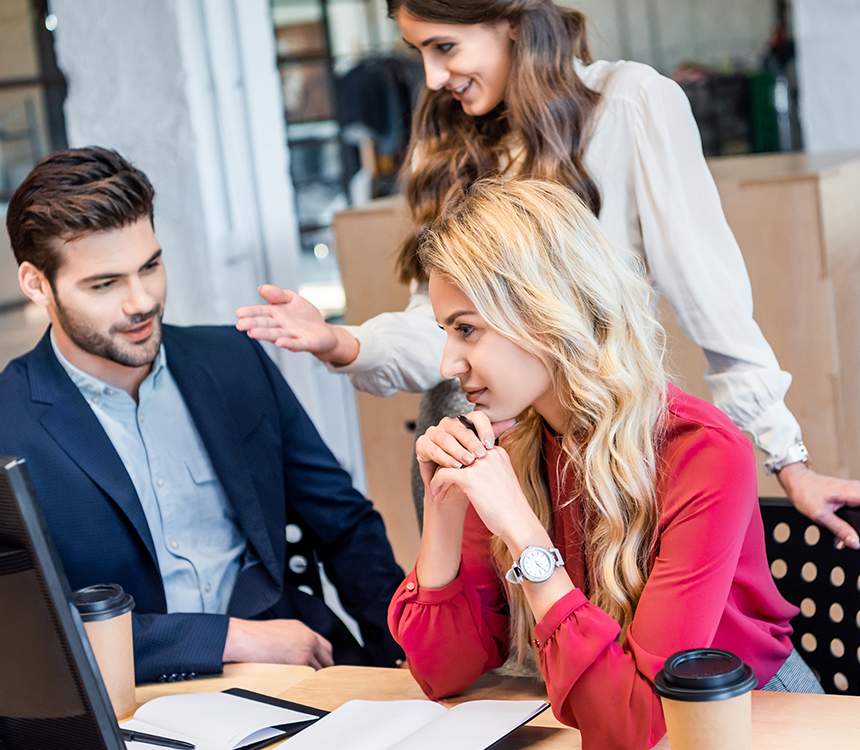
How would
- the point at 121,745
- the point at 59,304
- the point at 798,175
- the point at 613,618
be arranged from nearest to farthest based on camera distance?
the point at 121,745, the point at 613,618, the point at 59,304, the point at 798,175

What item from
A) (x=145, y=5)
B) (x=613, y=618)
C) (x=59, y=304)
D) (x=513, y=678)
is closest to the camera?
(x=613, y=618)

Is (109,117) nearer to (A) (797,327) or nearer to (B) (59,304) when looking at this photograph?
(B) (59,304)

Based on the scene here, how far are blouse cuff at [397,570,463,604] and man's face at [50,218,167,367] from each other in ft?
2.29

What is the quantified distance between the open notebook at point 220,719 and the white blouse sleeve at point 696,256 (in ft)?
2.56

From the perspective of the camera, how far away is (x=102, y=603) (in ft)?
4.93

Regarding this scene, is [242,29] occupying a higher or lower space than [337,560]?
higher

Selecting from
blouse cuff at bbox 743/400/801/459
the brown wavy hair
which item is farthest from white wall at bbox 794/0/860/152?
blouse cuff at bbox 743/400/801/459

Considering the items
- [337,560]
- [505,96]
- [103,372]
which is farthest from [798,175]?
[103,372]

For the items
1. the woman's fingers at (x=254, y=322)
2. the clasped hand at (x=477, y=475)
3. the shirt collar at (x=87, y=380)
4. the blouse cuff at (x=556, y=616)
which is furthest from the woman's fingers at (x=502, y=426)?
the shirt collar at (x=87, y=380)

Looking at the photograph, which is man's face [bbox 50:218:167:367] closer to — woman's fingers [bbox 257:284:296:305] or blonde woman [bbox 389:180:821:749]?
woman's fingers [bbox 257:284:296:305]

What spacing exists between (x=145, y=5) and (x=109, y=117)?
0.89 ft

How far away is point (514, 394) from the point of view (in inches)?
58.0

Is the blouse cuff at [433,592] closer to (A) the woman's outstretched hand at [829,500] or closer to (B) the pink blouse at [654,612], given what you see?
(B) the pink blouse at [654,612]

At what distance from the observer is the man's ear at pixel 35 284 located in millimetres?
2078
